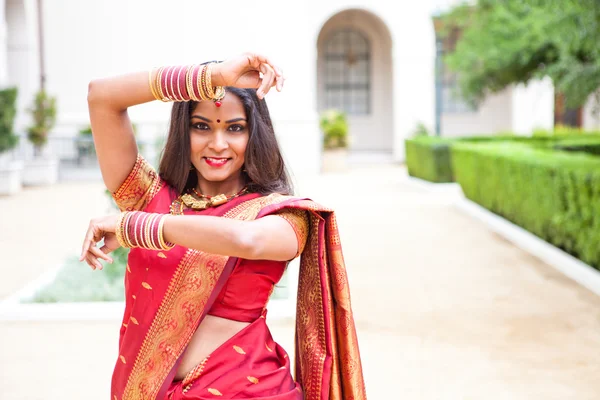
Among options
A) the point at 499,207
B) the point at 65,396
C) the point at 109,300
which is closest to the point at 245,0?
the point at 499,207

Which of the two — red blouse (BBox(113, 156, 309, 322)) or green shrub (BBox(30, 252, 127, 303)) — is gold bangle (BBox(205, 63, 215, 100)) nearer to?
red blouse (BBox(113, 156, 309, 322))

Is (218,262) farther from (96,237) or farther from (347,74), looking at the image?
(347,74)

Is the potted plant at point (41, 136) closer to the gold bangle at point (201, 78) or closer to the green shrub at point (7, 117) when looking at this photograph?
the green shrub at point (7, 117)

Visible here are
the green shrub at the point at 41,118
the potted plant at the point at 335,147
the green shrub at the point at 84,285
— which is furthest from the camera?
the potted plant at the point at 335,147

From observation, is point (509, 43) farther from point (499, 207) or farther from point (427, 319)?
point (427, 319)

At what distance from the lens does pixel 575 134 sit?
18203 millimetres

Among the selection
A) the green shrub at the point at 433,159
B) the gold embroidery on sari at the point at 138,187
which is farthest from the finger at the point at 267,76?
the green shrub at the point at 433,159

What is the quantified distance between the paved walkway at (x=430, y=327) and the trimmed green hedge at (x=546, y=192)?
1.20 ft

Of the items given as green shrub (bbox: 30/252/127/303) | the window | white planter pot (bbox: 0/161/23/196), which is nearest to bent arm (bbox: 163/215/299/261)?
green shrub (bbox: 30/252/127/303)

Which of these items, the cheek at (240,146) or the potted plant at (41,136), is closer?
the cheek at (240,146)

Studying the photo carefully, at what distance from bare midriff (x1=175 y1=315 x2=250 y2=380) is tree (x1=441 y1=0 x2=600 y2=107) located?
280 inches

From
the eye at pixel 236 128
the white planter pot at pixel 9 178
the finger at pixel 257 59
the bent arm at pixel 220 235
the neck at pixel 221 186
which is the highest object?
the finger at pixel 257 59

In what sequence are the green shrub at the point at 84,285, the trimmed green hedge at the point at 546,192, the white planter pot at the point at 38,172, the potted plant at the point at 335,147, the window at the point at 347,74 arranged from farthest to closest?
the window at the point at 347,74 → the potted plant at the point at 335,147 → the white planter pot at the point at 38,172 → the trimmed green hedge at the point at 546,192 → the green shrub at the point at 84,285

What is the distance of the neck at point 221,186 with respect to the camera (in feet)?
6.53
